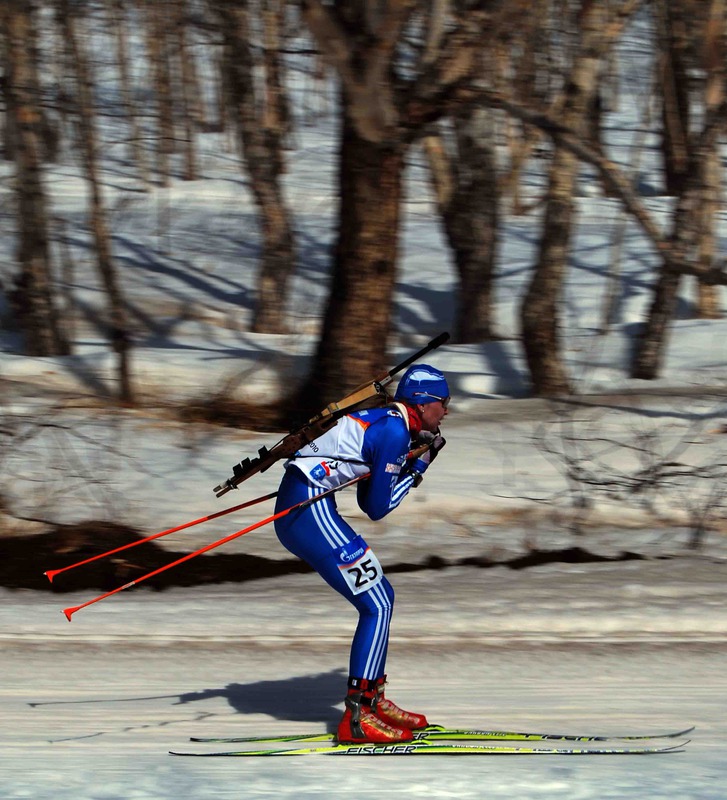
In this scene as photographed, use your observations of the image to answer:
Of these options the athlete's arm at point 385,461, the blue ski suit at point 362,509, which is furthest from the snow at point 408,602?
the athlete's arm at point 385,461

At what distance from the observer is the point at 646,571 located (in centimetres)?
840

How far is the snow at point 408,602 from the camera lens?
5.32 metres

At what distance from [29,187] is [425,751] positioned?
10010 mm

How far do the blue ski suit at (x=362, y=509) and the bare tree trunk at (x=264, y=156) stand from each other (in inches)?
383

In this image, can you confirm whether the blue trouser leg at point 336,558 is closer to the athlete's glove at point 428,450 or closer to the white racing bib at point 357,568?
the white racing bib at point 357,568

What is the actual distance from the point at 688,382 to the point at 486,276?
9.57ft

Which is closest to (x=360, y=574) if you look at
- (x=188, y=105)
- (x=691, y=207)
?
(x=691, y=207)

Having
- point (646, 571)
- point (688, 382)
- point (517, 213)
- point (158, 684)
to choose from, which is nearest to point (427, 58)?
point (688, 382)

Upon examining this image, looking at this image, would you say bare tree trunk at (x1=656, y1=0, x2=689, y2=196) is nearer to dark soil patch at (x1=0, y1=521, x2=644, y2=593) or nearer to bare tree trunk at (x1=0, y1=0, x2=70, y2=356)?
bare tree trunk at (x1=0, y1=0, x2=70, y2=356)

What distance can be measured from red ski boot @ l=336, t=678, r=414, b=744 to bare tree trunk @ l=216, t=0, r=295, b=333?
1026 centimetres

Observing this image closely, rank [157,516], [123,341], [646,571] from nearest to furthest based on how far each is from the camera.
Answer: [646,571], [157,516], [123,341]

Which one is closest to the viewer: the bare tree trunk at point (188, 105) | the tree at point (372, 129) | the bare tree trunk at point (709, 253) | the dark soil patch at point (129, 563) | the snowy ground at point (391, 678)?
the snowy ground at point (391, 678)

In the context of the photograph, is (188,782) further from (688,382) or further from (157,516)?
(688,382)

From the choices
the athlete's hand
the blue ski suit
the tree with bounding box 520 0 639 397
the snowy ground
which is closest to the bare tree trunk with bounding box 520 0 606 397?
the tree with bounding box 520 0 639 397
